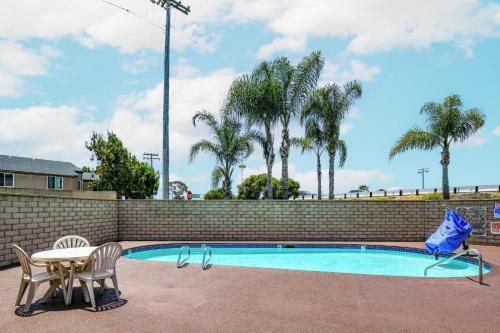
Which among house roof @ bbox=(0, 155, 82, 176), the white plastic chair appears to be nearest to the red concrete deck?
the white plastic chair

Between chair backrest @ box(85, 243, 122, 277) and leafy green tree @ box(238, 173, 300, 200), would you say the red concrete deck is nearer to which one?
chair backrest @ box(85, 243, 122, 277)

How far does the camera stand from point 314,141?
23172mm

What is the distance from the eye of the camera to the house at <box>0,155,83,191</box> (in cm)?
3130

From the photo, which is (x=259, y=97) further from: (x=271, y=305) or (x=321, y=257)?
(x=271, y=305)

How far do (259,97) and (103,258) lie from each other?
525 inches

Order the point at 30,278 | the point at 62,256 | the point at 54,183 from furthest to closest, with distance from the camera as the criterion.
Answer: the point at 54,183
the point at 62,256
the point at 30,278

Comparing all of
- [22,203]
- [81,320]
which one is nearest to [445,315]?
[81,320]

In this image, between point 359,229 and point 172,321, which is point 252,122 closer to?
point 359,229

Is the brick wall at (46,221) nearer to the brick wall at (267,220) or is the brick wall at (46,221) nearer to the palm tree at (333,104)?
the brick wall at (267,220)

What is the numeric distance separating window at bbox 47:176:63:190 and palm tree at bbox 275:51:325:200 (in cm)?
2486

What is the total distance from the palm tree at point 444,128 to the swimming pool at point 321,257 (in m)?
8.82

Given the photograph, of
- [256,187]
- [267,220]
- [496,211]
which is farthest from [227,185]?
[256,187]

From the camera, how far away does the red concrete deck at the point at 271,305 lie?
4.86 meters

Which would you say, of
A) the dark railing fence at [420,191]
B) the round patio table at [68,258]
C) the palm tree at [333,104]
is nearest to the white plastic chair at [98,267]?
the round patio table at [68,258]
